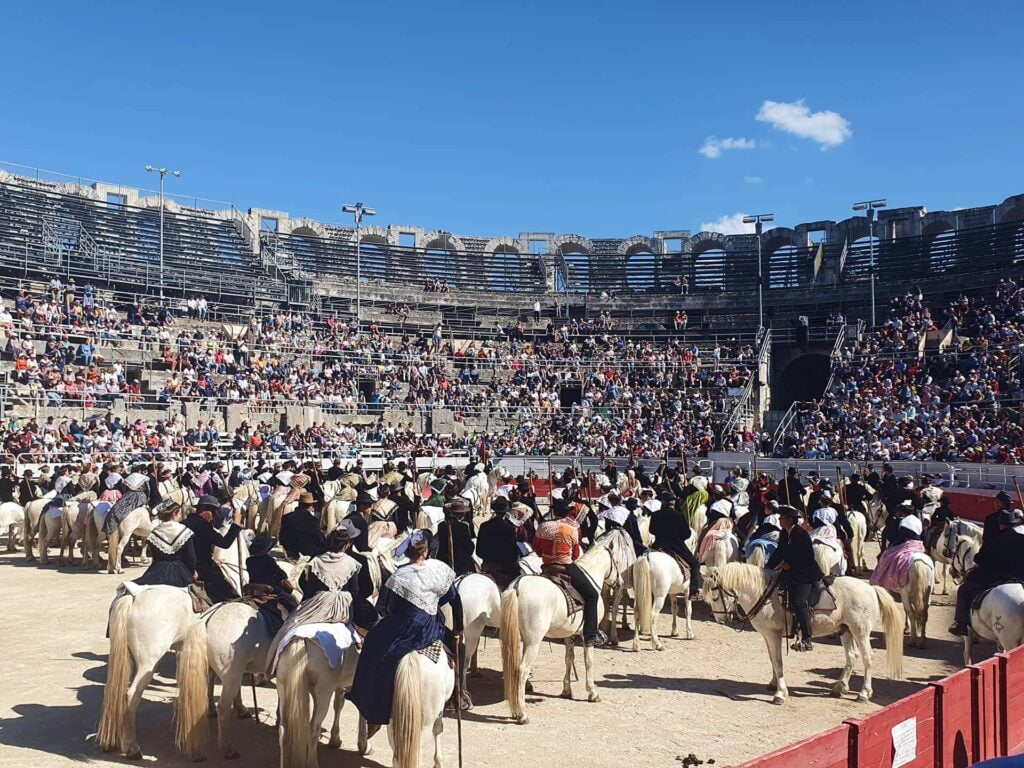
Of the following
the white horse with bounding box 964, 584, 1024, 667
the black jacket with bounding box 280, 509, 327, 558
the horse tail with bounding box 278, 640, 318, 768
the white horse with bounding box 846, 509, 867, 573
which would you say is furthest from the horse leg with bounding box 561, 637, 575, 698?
the white horse with bounding box 846, 509, 867, 573

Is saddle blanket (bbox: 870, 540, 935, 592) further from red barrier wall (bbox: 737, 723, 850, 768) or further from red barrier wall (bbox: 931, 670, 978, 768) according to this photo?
red barrier wall (bbox: 737, 723, 850, 768)

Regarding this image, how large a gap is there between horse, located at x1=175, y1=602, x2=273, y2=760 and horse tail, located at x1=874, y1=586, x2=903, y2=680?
6.95 meters

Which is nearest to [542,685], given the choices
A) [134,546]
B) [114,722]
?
[114,722]

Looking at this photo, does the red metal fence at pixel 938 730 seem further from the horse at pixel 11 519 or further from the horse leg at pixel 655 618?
the horse at pixel 11 519

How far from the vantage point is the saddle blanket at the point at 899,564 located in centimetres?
1264

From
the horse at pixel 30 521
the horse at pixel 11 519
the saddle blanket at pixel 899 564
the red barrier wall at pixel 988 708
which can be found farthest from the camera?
the horse at pixel 11 519

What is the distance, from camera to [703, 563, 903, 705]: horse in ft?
34.6

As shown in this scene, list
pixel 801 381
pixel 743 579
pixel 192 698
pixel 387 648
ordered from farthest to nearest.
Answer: pixel 801 381 < pixel 743 579 < pixel 192 698 < pixel 387 648

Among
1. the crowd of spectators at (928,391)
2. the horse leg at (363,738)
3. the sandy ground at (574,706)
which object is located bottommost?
the sandy ground at (574,706)

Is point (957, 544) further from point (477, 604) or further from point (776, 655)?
point (477, 604)

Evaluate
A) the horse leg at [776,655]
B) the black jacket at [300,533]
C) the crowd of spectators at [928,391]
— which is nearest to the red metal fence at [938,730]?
the horse leg at [776,655]

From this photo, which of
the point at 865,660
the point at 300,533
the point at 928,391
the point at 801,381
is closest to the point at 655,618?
the point at 865,660

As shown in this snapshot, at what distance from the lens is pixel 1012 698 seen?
8.22 metres

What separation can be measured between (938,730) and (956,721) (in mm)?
354
